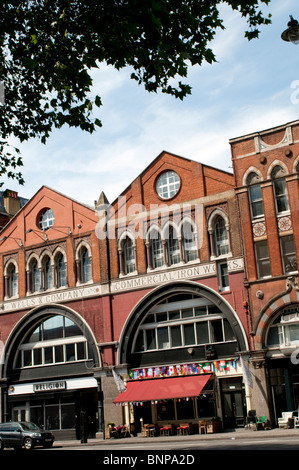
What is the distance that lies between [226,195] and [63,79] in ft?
70.1

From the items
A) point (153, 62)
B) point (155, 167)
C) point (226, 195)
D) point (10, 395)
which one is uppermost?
point (155, 167)

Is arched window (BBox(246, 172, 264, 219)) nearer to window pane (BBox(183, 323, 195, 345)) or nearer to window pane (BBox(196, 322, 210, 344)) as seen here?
window pane (BBox(196, 322, 210, 344))

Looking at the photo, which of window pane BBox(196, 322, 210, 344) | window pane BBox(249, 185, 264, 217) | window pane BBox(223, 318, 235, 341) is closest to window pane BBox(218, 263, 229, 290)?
window pane BBox(223, 318, 235, 341)

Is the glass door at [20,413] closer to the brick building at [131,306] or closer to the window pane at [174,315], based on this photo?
the brick building at [131,306]

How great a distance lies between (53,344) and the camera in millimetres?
37625

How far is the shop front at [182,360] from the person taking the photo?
31062 millimetres

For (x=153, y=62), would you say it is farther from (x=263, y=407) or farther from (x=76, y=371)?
(x=76, y=371)

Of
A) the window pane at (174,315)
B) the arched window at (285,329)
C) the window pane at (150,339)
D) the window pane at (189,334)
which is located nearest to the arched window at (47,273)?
the window pane at (150,339)

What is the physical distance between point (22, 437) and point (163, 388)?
26.8ft

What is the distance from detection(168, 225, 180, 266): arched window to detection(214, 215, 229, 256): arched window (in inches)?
99.8

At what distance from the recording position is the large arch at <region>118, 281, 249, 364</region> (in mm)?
→ 31453

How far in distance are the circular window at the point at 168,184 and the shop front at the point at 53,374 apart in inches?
393

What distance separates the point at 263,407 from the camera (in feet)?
95.1
